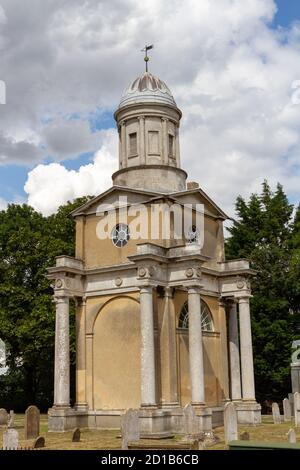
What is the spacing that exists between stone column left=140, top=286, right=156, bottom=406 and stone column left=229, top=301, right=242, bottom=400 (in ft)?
21.0

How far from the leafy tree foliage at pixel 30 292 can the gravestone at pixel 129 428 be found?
2176 centimetres

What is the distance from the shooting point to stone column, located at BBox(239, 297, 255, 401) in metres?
27.8

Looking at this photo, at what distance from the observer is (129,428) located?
674 inches

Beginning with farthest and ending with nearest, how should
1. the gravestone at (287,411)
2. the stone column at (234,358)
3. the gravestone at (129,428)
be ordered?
the gravestone at (287,411), the stone column at (234,358), the gravestone at (129,428)

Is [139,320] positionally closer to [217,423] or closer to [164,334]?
[164,334]

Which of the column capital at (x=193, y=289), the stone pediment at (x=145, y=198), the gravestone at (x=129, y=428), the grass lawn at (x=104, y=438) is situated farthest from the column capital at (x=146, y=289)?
the gravestone at (x=129, y=428)

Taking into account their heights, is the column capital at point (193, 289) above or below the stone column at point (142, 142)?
below

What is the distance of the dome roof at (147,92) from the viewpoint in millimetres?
30125

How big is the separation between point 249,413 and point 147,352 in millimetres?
6784

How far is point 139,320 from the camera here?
25.9 metres

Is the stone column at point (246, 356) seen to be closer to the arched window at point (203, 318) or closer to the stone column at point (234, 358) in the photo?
the stone column at point (234, 358)

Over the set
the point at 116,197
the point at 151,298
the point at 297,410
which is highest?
the point at 116,197

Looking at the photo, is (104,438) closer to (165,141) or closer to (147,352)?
(147,352)

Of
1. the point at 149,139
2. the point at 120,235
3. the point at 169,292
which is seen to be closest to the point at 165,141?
the point at 149,139
